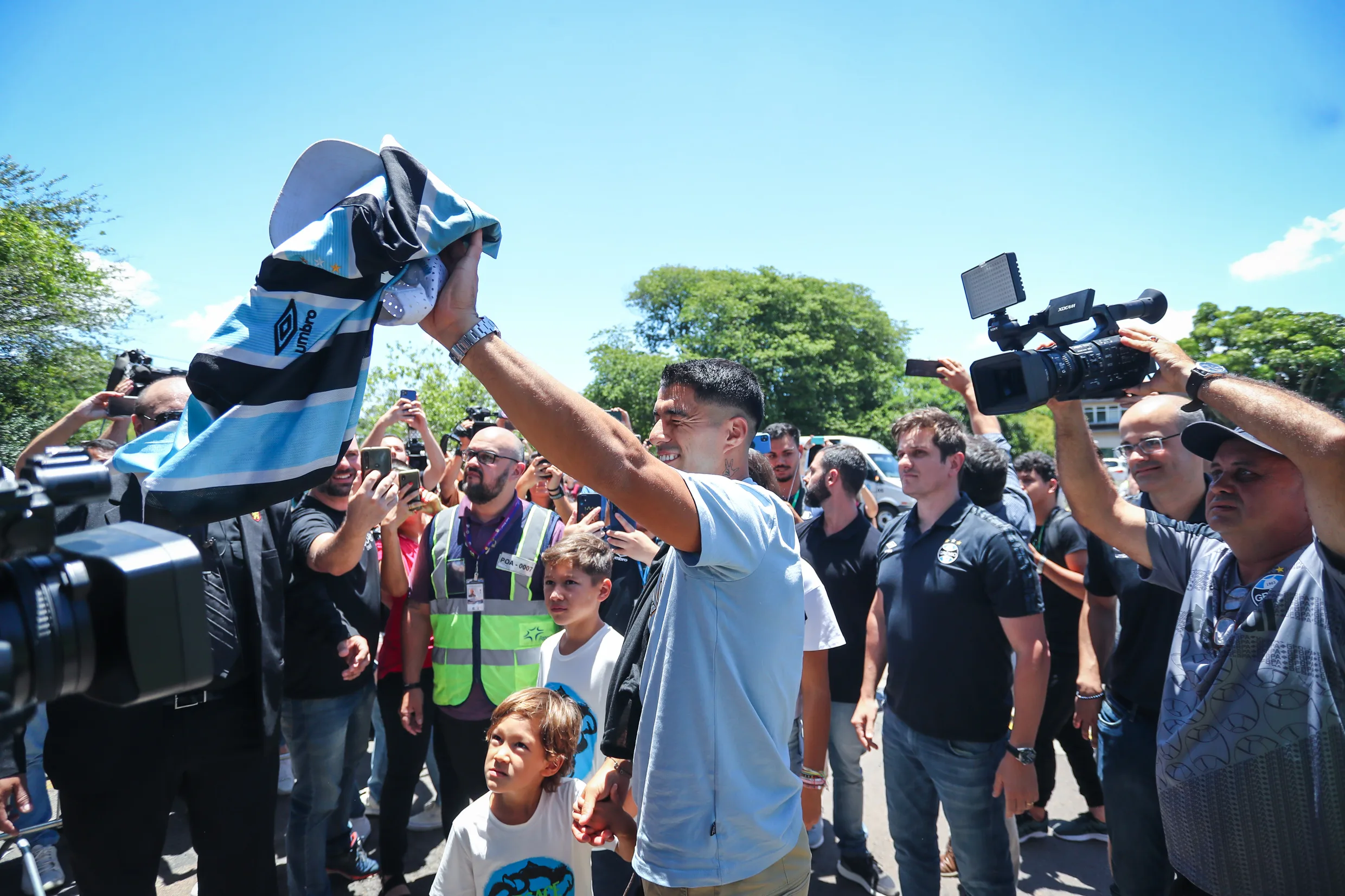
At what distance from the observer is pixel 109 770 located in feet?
8.07

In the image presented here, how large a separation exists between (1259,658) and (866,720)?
68.9 inches

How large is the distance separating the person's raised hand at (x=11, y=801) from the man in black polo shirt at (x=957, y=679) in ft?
11.1

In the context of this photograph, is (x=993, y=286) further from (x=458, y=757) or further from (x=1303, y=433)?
(x=458, y=757)

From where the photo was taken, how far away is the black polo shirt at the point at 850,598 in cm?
407

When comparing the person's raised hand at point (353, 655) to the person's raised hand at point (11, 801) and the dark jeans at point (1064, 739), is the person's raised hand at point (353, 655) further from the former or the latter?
the dark jeans at point (1064, 739)

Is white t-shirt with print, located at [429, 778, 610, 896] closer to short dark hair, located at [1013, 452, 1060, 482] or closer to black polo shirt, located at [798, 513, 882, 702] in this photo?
black polo shirt, located at [798, 513, 882, 702]

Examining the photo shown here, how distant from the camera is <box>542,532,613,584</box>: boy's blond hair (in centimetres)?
319

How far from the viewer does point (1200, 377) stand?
201cm

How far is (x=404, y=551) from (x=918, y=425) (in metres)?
3.01

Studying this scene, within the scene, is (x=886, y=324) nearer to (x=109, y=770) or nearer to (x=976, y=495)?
(x=976, y=495)

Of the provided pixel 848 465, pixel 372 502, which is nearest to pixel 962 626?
pixel 848 465

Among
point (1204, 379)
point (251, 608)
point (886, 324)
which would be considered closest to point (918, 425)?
point (1204, 379)

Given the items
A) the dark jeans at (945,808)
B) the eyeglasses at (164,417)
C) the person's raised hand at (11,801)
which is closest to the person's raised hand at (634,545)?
the dark jeans at (945,808)

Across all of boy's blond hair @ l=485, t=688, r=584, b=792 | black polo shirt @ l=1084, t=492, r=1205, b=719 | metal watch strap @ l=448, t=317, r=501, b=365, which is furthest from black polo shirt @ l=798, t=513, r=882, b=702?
metal watch strap @ l=448, t=317, r=501, b=365
